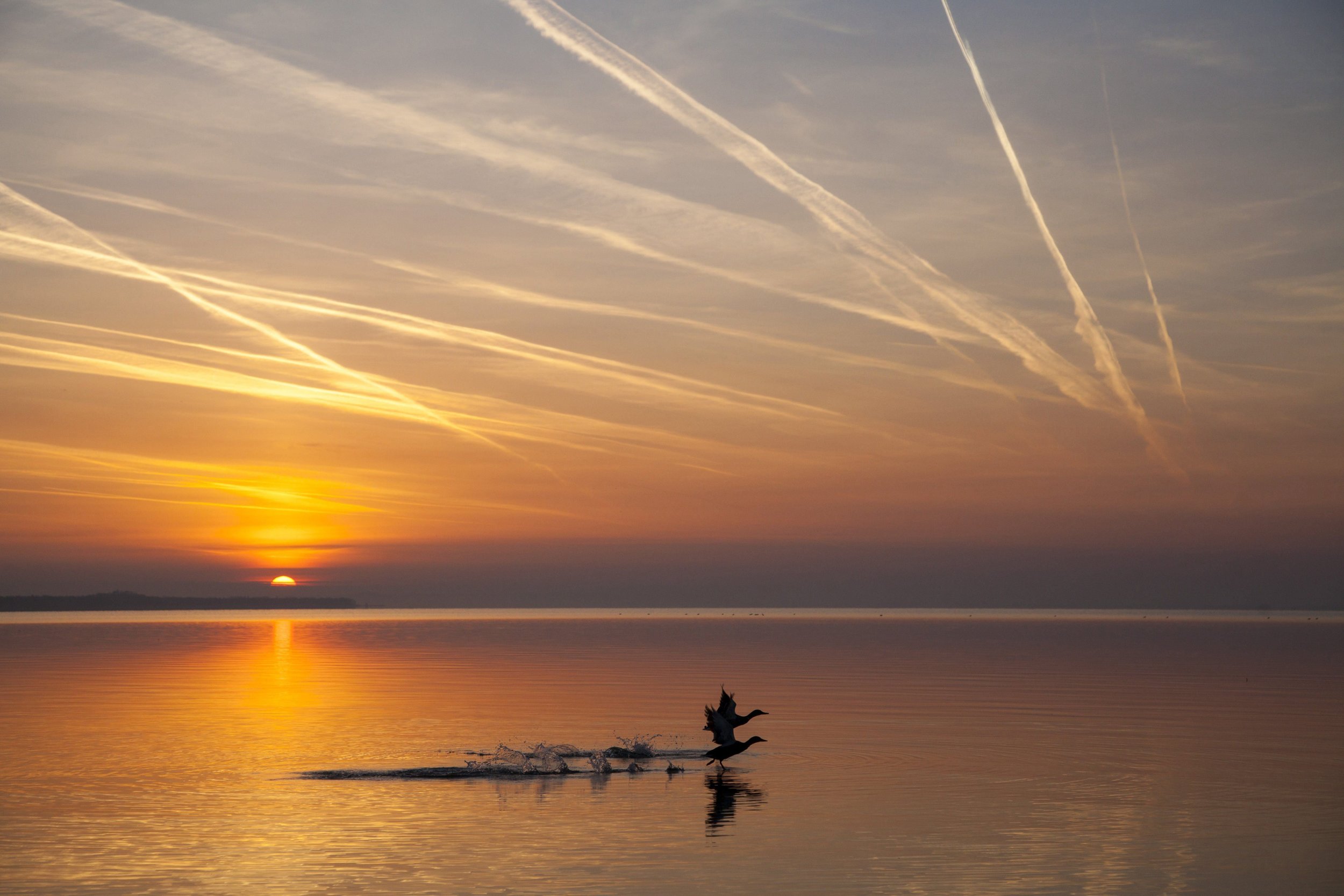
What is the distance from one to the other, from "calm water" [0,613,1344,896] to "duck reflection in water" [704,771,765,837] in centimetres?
14

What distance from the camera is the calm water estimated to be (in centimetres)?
2427

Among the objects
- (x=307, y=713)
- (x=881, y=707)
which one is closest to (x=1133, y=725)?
(x=881, y=707)

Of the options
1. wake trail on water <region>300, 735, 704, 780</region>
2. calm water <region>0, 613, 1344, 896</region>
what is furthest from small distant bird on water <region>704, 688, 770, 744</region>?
wake trail on water <region>300, 735, 704, 780</region>

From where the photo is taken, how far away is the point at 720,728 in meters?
39.2

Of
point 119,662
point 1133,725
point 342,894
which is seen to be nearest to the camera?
point 342,894

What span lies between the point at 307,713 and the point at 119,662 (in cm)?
4586

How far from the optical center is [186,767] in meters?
37.1

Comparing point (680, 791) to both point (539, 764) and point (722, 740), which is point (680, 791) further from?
point (539, 764)

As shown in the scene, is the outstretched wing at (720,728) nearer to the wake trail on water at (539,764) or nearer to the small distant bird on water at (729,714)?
the small distant bird on water at (729,714)

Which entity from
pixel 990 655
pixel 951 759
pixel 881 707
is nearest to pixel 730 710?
pixel 951 759

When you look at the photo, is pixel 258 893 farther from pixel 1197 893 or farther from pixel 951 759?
pixel 951 759

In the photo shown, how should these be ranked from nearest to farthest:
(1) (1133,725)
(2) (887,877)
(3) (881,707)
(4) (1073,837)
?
(2) (887,877), (4) (1073,837), (1) (1133,725), (3) (881,707)

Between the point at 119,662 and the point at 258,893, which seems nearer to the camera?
the point at 258,893

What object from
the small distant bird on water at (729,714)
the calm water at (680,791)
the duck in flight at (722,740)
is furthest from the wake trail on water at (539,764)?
the small distant bird on water at (729,714)
